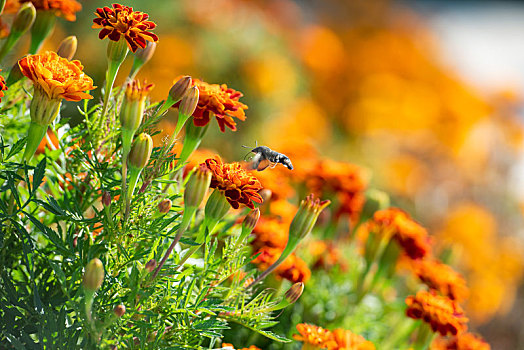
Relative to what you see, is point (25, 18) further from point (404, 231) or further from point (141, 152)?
point (404, 231)

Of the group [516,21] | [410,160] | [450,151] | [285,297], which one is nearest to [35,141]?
[285,297]

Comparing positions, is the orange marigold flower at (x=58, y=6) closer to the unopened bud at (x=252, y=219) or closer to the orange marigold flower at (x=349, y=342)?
the unopened bud at (x=252, y=219)

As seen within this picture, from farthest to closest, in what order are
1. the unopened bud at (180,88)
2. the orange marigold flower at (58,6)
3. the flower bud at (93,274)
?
the orange marigold flower at (58,6)
the unopened bud at (180,88)
the flower bud at (93,274)

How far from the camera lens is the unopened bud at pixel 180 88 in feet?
1.65

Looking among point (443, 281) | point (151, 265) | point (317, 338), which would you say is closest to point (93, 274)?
point (151, 265)

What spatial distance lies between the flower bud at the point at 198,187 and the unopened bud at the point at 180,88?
9 centimetres

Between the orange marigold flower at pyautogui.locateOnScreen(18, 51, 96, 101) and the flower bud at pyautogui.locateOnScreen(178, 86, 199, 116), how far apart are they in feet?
0.28

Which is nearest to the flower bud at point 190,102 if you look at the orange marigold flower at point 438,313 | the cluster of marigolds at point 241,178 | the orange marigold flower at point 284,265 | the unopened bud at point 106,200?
the cluster of marigolds at point 241,178

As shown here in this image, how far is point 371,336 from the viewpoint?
885 millimetres

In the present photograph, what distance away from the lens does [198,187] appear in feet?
1.51

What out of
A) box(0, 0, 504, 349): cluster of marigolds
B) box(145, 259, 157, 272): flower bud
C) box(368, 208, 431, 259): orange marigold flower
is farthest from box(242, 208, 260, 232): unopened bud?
box(368, 208, 431, 259): orange marigold flower

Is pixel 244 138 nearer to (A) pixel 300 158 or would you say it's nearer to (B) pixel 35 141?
(A) pixel 300 158

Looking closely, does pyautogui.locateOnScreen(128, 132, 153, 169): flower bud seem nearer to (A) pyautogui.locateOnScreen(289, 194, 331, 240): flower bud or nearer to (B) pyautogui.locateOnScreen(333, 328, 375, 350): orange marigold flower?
(A) pyautogui.locateOnScreen(289, 194, 331, 240): flower bud

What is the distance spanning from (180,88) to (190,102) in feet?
0.09
